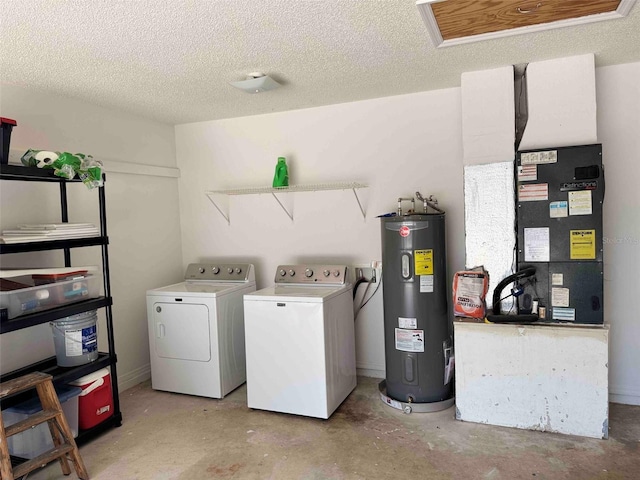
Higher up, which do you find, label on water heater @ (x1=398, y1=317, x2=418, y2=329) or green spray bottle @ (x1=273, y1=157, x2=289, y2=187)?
green spray bottle @ (x1=273, y1=157, x2=289, y2=187)

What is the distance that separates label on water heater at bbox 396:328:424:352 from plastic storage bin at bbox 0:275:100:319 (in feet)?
6.61

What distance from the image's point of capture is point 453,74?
3.02m

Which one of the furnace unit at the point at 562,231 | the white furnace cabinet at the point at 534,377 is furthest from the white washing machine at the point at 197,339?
the furnace unit at the point at 562,231

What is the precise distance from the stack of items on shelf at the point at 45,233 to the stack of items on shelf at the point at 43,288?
0.64ft

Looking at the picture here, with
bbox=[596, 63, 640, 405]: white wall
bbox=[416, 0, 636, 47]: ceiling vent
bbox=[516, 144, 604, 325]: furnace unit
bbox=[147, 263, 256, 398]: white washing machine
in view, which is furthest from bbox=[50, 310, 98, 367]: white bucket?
bbox=[596, 63, 640, 405]: white wall

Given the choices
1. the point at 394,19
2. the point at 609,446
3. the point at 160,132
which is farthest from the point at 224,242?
the point at 609,446

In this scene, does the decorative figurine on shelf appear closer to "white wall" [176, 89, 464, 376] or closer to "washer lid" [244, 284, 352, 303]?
"washer lid" [244, 284, 352, 303]

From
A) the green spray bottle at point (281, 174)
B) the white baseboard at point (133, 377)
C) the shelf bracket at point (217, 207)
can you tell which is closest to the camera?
the white baseboard at point (133, 377)

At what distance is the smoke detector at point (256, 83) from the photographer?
2.84m

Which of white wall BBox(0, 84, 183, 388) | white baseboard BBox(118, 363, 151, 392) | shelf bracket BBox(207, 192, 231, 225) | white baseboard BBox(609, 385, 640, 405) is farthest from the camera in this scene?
shelf bracket BBox(207, 192, 231, 225)

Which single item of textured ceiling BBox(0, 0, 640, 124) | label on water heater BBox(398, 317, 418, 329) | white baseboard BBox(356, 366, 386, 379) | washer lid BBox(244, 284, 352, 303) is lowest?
white baseboard BBox(356, 366, 386, 379)

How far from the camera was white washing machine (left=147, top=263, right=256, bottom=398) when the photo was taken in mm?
3322

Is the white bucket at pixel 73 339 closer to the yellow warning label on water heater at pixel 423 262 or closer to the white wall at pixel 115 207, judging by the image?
the white wall at pixel 115 207

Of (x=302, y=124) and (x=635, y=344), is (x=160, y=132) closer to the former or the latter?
(x=302, y=124)
